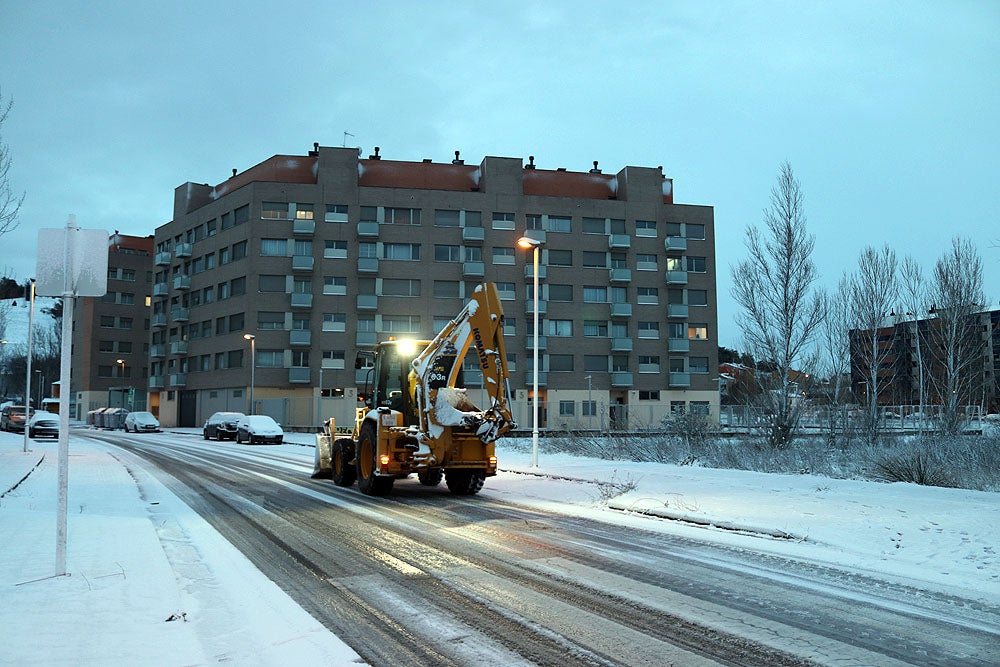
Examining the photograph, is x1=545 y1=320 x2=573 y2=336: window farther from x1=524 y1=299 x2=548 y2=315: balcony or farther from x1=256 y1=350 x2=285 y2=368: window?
x1=256 y1=350 x2=285 y2=368: window

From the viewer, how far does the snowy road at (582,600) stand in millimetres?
5004

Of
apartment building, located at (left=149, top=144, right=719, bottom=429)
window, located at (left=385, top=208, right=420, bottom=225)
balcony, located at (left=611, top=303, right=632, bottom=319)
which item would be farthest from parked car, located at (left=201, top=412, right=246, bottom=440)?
balcony, located at (left=611, top=303, right=632, bottom=319)

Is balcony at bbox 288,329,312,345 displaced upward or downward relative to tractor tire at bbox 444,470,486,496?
upward

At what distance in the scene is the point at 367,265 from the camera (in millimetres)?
63188

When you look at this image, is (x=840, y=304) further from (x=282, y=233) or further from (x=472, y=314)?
(x=282, y=233)

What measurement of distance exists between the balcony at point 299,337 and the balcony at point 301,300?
2091mm

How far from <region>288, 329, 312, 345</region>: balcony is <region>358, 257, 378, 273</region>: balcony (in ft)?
22.8

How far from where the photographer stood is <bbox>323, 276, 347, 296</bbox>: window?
63.8 m

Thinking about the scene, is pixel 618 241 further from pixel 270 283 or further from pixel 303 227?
pixel 270 283

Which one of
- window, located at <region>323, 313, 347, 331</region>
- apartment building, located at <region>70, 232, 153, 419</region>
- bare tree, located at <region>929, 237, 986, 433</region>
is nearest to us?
bare tree, located at <region>929, 237, 986, 433</region>

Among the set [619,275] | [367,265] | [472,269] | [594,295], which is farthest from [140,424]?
[619,275]

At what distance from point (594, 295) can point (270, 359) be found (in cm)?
2875

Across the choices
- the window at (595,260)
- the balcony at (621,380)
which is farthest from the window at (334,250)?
the balcony at (621,380)

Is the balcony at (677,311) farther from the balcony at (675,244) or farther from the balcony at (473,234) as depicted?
the balcony at (473,234)
